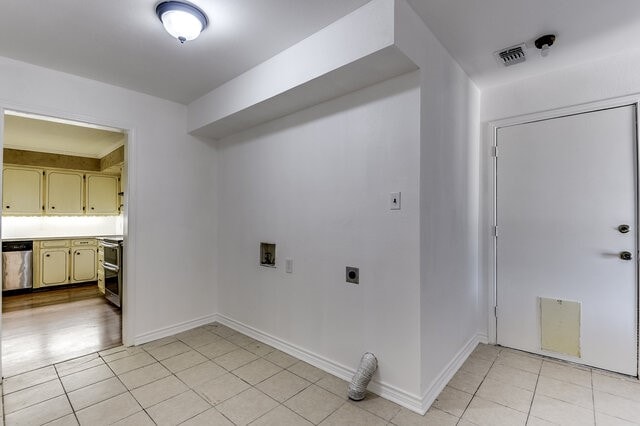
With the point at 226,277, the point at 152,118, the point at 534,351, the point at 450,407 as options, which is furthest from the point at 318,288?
the point at 152,118

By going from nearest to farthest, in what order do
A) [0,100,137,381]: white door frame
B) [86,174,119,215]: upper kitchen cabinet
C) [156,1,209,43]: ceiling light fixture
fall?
[156,1,209,43]: ceiling light fixture < [0,100,137,381]: white door frame < [86,174,119,215]: upper kitchen cabinet

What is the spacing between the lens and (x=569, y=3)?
189 centimetres

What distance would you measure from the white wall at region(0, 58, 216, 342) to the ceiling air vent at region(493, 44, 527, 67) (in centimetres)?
312

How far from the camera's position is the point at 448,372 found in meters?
2.42

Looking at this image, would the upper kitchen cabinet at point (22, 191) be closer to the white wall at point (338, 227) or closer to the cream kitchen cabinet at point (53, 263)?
the cream kitchen cabinet at point (53, 263)

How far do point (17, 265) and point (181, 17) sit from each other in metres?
5.73

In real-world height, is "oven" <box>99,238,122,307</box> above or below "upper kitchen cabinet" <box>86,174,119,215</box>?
below

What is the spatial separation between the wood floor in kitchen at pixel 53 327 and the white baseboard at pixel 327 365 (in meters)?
1.30

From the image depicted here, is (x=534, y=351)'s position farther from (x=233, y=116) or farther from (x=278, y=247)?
(x=233, y=116)

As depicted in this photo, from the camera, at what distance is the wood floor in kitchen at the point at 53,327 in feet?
9.43

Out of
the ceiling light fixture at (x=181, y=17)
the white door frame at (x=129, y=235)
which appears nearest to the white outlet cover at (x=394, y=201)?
the ceiling light fixture at (x=181, y=17)

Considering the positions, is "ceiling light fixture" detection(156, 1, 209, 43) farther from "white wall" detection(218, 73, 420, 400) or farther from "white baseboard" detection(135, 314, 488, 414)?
"white baseboard" detection(135, 314, 488, 414)

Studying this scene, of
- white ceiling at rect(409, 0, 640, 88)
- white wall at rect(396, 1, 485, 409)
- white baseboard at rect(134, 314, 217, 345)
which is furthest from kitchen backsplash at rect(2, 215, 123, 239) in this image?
white ceiling at rect(409, 0, 640, 88)

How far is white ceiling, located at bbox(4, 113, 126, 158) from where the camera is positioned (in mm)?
4250
